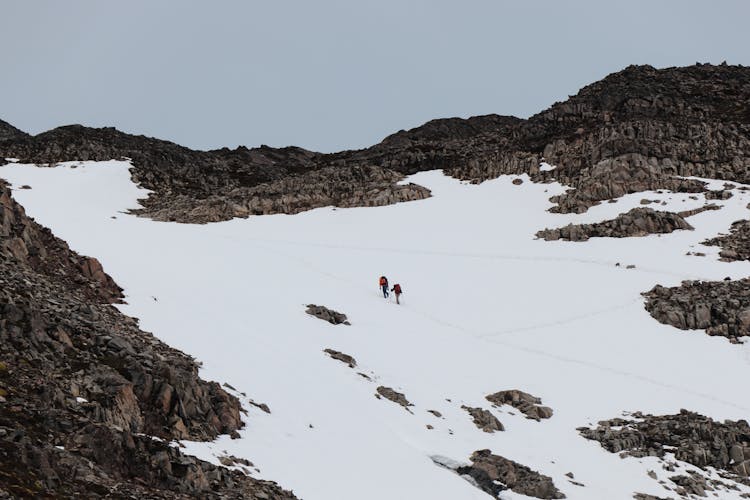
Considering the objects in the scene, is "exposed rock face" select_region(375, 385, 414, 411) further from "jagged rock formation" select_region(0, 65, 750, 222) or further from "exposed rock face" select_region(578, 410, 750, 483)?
"jagged rock formation" select_region(0, 65, 750, 222)

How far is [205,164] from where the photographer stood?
98750mm

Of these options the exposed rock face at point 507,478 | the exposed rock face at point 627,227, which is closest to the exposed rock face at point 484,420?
the exposed rock face at point 507,478

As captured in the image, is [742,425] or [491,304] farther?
[491,304]

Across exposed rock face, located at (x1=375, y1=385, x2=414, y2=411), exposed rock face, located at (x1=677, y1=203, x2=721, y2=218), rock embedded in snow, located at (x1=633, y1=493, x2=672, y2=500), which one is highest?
exposed rock face, located at (x1=677, y1=203, x2=721, y2=218)

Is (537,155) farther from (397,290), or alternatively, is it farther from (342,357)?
(342,357)

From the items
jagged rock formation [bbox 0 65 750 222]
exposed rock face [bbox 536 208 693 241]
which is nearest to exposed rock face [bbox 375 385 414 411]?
exposed rock face [bbox 536 208 693 241]

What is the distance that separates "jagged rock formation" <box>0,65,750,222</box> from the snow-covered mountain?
45cm

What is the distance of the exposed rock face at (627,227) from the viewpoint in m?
51.0

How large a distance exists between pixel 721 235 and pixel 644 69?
50847 mm

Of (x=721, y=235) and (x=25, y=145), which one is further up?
(x=25, y=145)

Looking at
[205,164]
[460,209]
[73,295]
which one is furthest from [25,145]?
[73,295]

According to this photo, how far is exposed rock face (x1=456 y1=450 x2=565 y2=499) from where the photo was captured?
17.4m

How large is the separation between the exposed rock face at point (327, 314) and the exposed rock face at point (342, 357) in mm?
5424

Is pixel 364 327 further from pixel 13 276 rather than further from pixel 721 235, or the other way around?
pixel 721 235
